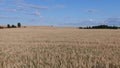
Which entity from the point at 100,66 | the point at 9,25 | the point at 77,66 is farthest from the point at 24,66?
the point at 9,25

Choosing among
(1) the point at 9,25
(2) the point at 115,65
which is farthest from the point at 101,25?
(2) the point at 115,65

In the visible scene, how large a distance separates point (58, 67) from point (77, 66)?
0.54 m

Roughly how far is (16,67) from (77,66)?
67.6 inches

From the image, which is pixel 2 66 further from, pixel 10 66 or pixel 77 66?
pixel 77 66

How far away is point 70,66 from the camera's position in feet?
25.5

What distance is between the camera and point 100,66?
7.87 meters

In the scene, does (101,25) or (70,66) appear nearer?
(70,66)

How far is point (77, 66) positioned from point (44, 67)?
932 mm

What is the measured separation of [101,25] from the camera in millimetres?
78000

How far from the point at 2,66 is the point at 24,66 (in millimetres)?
667

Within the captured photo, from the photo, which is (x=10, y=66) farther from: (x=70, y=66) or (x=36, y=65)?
(x=70, y=66)

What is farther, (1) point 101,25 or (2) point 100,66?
(1) point 101,25

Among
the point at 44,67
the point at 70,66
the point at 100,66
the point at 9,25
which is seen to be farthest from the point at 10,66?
the point at 9,25

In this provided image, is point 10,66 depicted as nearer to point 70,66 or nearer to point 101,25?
point 70,66
